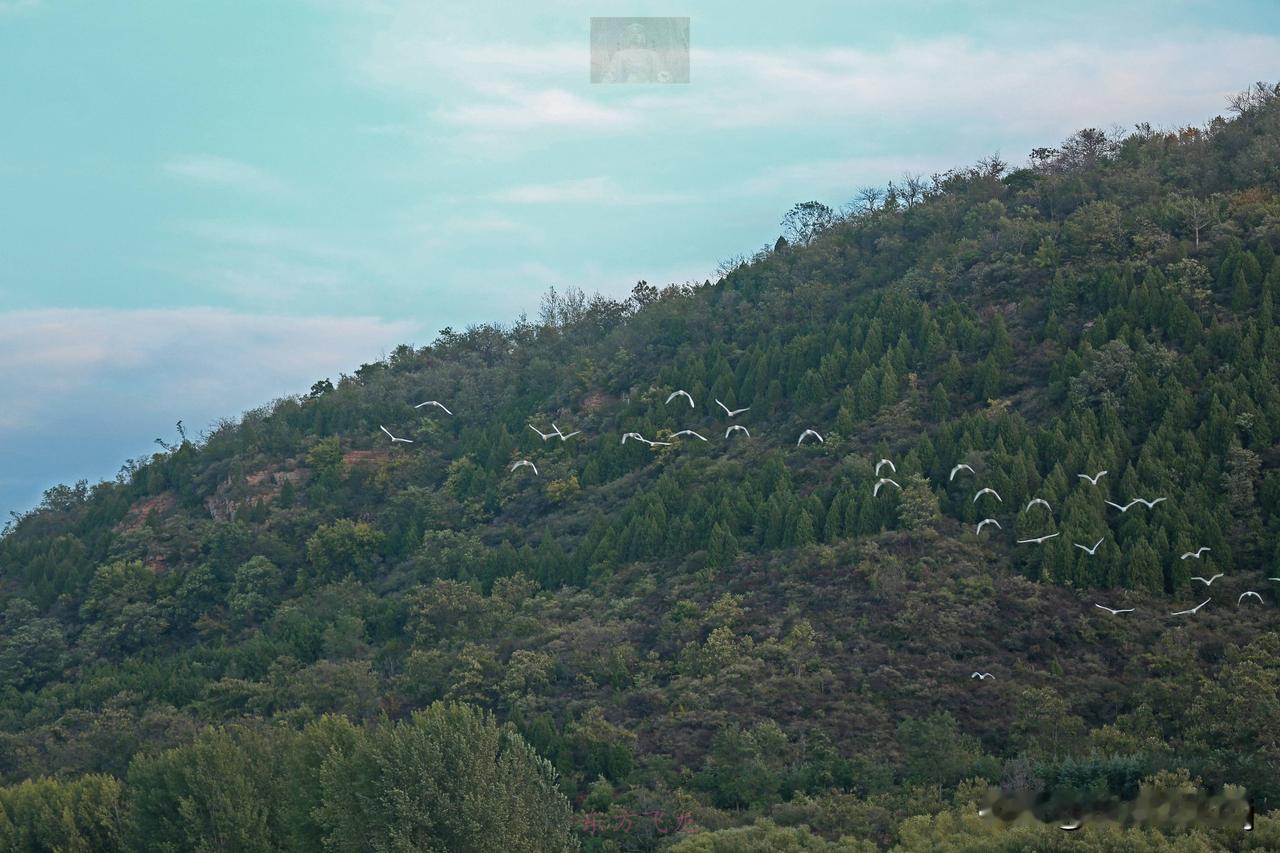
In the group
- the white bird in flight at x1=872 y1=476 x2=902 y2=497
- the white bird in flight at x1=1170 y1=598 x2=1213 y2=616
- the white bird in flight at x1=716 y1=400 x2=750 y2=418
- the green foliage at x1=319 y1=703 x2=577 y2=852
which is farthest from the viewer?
the white bird in flight at x1=716 y1=400 x2=750 y2=418

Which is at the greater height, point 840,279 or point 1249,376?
point 840,279

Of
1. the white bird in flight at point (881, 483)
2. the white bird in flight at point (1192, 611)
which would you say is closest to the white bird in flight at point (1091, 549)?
the white bird in flight at point (1192, 611)

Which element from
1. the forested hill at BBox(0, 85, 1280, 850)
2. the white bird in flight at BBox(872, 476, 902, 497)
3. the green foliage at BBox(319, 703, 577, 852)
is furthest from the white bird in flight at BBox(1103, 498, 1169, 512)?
the green foliage at BBox(319, 703, 577, 852)

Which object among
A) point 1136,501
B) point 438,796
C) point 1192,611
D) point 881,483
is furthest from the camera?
point 881,483

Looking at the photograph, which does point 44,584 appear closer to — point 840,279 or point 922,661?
point 840,279

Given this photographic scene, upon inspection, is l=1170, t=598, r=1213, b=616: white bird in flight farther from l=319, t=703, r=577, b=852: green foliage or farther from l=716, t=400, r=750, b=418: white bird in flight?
l=716, t=400, r=750, b=418: white bird in flight

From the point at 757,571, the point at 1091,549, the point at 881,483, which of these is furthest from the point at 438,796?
the point at 1091,549

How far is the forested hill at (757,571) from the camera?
3747 cm

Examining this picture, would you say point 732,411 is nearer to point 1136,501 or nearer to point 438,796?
point 1136,501

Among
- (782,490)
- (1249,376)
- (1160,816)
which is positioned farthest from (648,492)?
(1160,816)

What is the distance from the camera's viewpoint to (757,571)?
50000 millimetres

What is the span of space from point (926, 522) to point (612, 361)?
87.5 ft

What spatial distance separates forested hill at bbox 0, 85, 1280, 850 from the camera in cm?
3747

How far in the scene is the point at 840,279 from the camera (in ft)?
228
